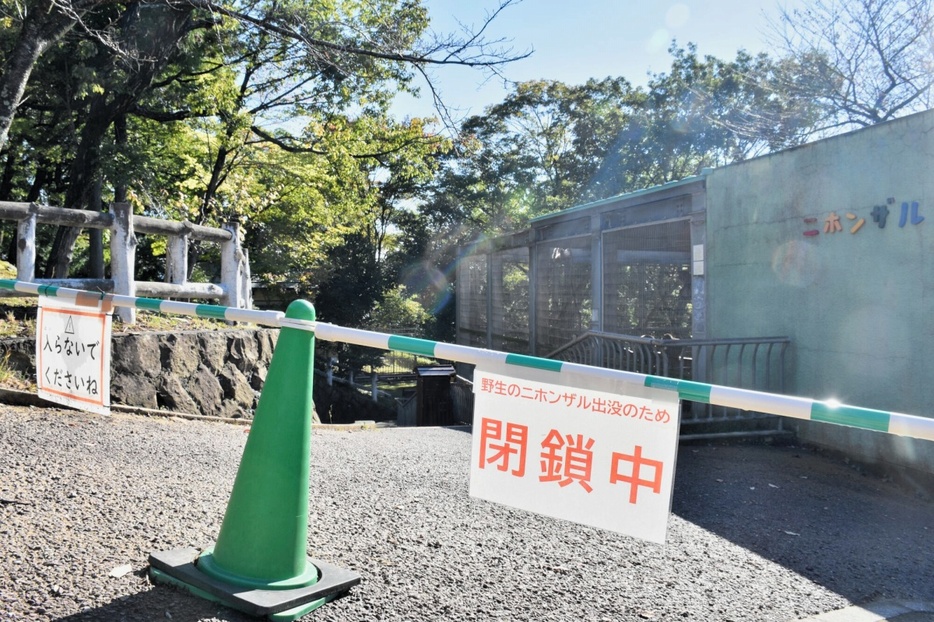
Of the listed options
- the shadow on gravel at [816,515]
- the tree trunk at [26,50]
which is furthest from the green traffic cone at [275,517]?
the tree trunk at [26,50]

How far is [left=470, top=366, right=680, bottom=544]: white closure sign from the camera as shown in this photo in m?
2.44

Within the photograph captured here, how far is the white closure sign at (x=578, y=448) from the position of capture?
96.2 inches

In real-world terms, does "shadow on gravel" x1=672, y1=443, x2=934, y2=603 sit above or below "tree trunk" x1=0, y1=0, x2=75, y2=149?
below

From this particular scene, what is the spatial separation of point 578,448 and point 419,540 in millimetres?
1649

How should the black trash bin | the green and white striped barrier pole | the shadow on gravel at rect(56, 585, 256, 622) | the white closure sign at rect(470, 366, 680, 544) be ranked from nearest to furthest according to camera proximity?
the green and white striped barrier pole, the white closure sign at rect(470, 366, 680, 544), the shadow on gravel at rect(56, 585, 256, 622), the black trash bin

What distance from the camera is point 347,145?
17.5 m

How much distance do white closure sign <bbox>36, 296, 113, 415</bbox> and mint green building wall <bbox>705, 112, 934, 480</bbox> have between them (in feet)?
23.5

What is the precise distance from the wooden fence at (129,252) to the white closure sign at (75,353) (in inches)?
105

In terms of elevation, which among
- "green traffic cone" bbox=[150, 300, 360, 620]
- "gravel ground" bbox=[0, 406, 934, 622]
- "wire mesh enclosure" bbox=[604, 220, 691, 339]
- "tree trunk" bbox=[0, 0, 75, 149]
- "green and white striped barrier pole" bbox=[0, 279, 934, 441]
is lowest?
"gravel ground" bbox=[0, 406, 934, 622]

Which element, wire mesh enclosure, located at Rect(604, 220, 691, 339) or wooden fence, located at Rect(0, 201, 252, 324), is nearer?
wooden fence, located at Rect(0, 201, 252, 324)

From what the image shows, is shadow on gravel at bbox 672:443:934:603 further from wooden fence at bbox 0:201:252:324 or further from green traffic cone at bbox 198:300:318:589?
wooden fence at bbox 0:201:252:324

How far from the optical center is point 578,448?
8.42 feet

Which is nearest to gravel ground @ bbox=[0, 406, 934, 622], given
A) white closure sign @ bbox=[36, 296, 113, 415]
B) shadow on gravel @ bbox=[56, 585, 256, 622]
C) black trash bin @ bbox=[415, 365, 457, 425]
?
shadow on gravel @ bbox=[56, 585, 256, 622]

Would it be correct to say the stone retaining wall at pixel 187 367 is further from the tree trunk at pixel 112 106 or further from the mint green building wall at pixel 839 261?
the mint green building wall at pixel 839 261
